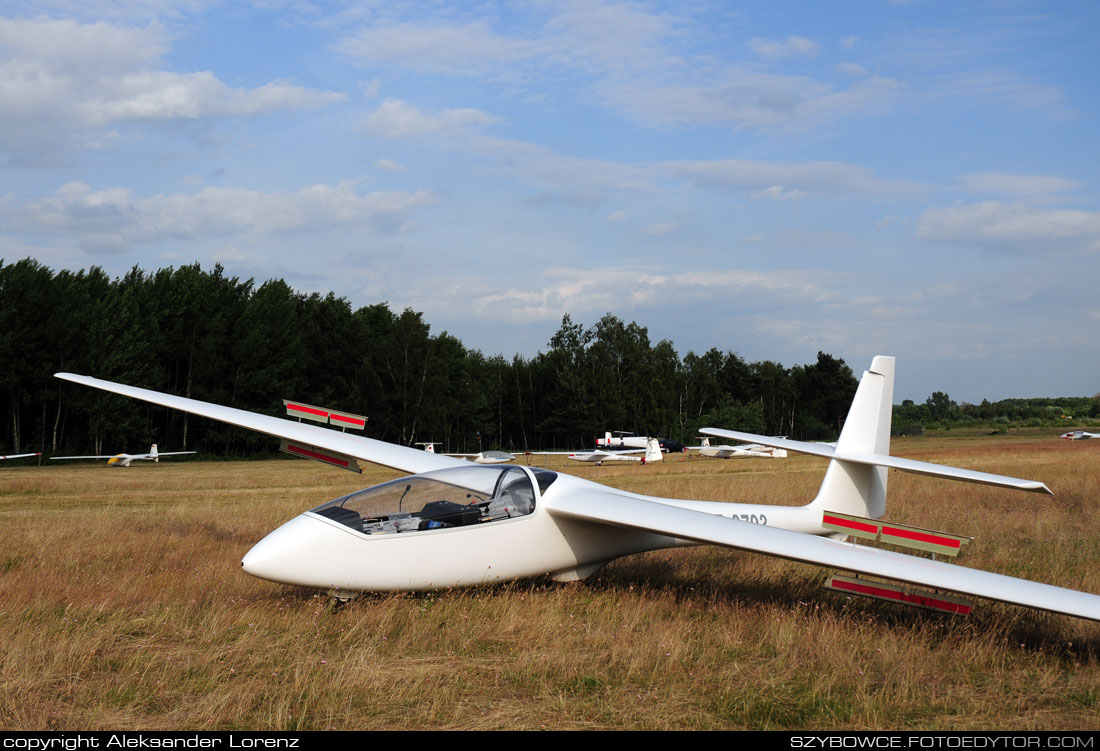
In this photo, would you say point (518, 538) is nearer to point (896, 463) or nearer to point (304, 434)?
point (304, 434)

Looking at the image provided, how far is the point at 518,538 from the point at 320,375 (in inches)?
2399

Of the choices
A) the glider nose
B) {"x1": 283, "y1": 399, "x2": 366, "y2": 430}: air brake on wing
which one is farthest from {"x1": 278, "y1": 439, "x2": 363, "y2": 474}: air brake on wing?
the glider nose

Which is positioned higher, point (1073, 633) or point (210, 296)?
point (210, 296)

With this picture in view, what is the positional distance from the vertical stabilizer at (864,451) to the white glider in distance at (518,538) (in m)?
1.20

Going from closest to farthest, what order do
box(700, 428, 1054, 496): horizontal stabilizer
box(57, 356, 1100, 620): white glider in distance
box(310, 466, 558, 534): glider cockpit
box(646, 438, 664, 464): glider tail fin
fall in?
box(57, 356, 1100, 620): white glider in distance, box(310, 466, 558, 534): glider cockpit, box(700, 428, 1054, 496): horizontal stabilizer, box(646, 438, 664, 464): glider tail fin

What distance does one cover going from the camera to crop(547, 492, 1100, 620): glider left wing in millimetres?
5699

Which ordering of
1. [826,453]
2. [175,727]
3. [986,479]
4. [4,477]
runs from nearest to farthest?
[175,727] < [986,479] < [826,453] < [4,477]

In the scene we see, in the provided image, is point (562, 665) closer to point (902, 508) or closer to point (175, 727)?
point (175, 727)

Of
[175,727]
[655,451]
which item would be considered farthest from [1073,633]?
[655,451]

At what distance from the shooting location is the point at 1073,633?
7.20 meters

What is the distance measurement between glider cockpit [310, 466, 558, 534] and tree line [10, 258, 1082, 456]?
4651 centimetres

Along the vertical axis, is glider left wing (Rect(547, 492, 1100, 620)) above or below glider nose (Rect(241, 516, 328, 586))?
above

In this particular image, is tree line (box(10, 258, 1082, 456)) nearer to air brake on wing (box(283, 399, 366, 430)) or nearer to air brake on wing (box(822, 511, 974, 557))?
air brake on wing (box(283, 399, 366, 430))

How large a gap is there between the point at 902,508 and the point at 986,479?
7746 mm
